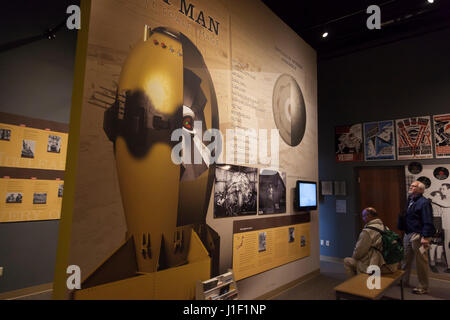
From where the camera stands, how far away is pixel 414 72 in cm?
532

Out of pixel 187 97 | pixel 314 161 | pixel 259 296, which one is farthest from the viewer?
pixel 314 161

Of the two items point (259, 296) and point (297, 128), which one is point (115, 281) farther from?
point (297, 128)

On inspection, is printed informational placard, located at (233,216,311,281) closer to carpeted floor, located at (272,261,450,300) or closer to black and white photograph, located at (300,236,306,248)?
black and white photograph, located at (300,236,306,248)

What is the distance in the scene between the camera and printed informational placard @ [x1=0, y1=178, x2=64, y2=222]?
11.6 ft

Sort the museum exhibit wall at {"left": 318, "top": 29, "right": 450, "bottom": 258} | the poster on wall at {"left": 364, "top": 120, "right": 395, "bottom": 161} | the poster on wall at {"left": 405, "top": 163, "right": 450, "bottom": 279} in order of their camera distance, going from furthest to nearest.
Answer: the poster on wall at {"left": 364, "top": 120, "right": 395, "bottom": 161}
the museum exhibit wall at {"left": 318, "top": 29, "right": 450, "bottom": 258}
the poster on wall at {"left": 405, "top": 163, "right": 450, "bottom": 279}

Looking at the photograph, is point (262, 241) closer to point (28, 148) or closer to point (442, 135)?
point (28, 148)

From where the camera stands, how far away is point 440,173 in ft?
16.1

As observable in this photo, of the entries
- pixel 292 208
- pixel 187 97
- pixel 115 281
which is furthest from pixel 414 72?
pixel 115 281

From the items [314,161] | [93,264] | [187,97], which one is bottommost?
[93,264]

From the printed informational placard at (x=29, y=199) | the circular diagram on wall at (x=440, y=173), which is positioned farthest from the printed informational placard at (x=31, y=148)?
the circular diagram on wall at (x=440, y=173)

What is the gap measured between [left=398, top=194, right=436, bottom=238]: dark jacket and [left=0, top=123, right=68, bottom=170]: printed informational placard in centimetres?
Answer: 518

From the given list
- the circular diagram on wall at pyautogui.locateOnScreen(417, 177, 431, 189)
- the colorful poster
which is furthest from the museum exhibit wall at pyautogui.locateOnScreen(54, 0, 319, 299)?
the colorful poster

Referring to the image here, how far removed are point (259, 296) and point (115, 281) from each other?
6.52 ft

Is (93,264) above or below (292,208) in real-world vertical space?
below
